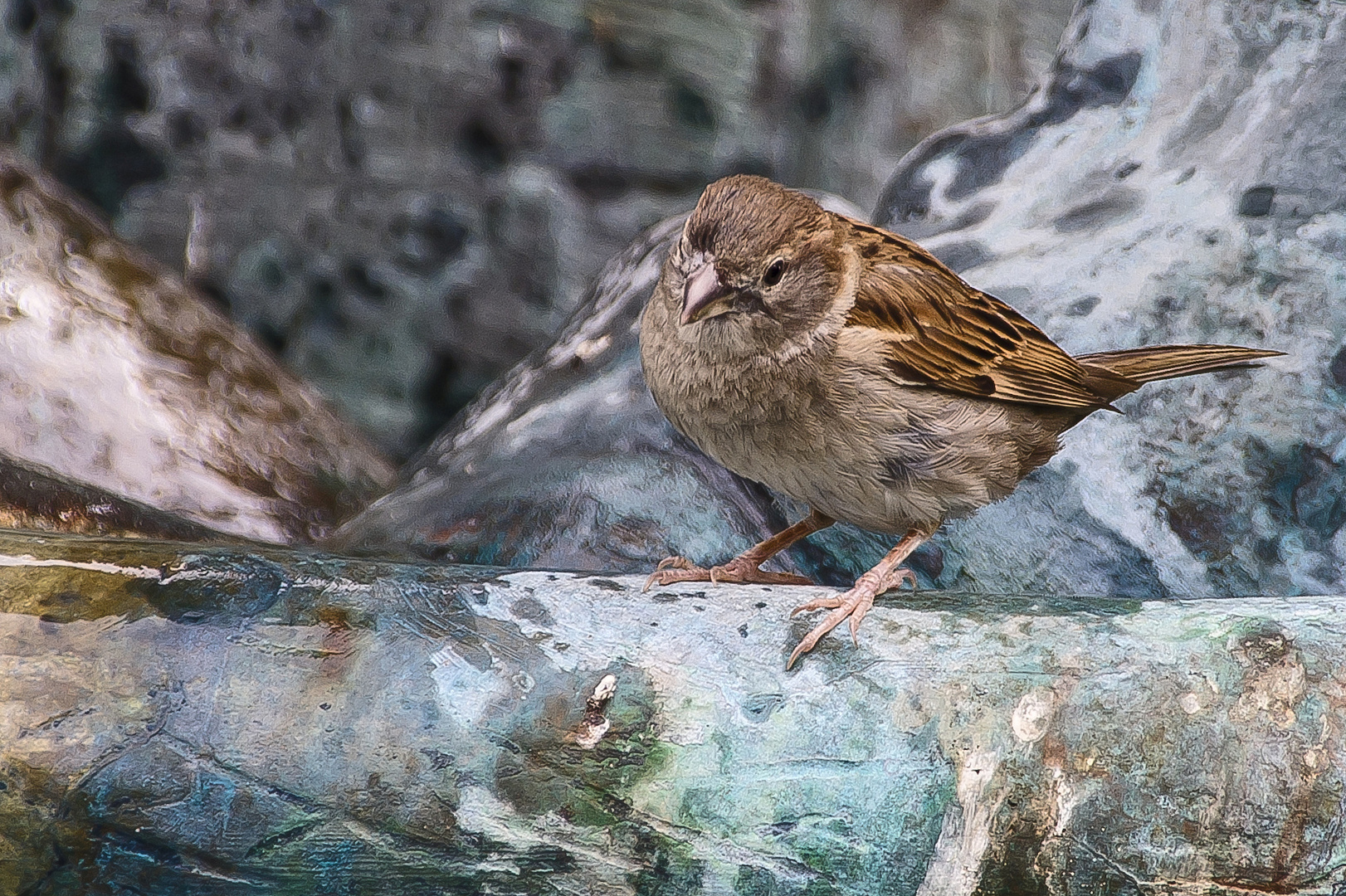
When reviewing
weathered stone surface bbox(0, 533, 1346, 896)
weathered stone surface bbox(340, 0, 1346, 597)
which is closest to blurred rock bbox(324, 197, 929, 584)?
weathered stone surface bbox(340, 0, 1346, 597)

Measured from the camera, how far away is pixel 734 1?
4980mm

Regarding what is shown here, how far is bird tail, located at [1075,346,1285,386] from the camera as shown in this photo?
126 inches

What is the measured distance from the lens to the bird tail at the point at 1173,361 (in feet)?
10.5

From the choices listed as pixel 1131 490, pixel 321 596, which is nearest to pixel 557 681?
pixel 321 596

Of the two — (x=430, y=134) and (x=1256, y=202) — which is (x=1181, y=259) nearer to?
(x=1256, y=202)

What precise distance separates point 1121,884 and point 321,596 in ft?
4.60

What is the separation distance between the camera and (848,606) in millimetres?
2607

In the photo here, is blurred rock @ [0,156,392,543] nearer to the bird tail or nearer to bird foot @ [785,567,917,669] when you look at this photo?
bird foot @ [785,567,917,669]

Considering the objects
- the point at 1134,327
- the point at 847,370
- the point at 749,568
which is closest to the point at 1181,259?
the point at 1134,327

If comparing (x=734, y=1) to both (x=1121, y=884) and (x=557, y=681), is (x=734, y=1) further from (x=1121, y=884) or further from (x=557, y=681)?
(x=1121, y=884)

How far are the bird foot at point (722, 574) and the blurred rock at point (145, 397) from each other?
1461 millimetres

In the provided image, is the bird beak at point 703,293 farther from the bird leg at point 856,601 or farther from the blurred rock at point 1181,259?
the blurred rock at point 1181,259

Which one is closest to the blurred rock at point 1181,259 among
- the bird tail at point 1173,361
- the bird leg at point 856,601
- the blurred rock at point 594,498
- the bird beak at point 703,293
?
the bird tail at point 1173,361

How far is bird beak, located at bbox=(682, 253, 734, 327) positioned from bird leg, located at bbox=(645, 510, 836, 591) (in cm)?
54
